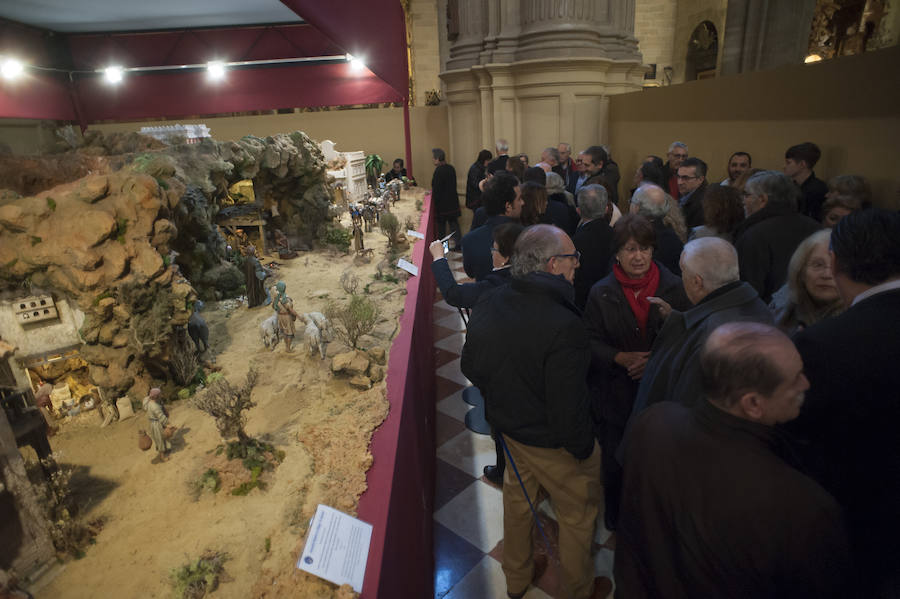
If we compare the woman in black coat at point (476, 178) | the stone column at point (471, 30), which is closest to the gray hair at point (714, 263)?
the woman in black coat at point (476, 178)

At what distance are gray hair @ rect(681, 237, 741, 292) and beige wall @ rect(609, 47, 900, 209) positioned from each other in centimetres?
241

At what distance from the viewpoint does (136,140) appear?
536 centimetres

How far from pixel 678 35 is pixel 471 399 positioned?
1719 centimetres

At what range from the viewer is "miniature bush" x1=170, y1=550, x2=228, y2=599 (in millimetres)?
1732

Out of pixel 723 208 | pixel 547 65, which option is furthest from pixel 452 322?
pixel 547 65

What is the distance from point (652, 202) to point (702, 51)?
1643 centimetres

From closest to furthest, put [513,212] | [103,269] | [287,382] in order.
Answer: [103,269] < [287,382] < [513,212]

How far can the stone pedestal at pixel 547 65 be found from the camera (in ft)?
26.0

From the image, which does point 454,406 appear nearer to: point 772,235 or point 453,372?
point 453,372

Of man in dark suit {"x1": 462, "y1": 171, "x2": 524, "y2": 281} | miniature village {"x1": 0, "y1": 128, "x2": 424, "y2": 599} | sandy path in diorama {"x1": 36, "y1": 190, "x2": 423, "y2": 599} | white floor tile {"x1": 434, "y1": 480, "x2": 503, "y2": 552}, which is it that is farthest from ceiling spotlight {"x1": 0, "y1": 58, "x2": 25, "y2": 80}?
white floor tile {"x1": 434, "y1": 480, "x2": 503, "y2": 552}

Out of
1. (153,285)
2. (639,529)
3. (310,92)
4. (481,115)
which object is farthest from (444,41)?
(639,529)

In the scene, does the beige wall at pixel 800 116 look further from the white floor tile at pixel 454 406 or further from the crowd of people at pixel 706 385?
the white floor tile at pixel 454 406

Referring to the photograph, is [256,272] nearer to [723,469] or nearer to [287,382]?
[287,382]

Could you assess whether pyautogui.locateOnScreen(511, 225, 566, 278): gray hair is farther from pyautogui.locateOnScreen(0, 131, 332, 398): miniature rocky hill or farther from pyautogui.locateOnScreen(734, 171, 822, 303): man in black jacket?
pyautogui.locateOnScreen(0, 131, 332, 398): miniature rocky hill
